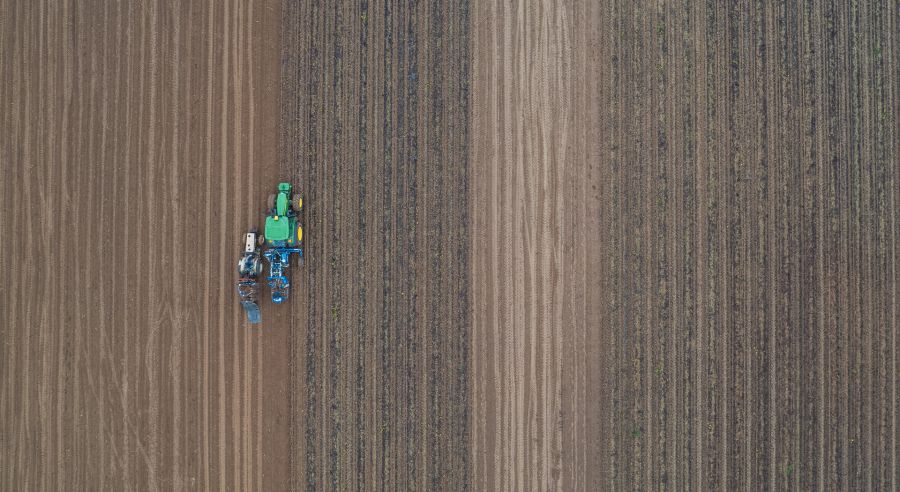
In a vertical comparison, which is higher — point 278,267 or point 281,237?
point 281,237

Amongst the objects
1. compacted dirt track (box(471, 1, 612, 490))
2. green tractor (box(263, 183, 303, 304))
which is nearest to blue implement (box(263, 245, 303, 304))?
green tractor (box(263, 183, 303, 304))

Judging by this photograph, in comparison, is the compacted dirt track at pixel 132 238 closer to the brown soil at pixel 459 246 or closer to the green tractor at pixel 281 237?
the brown soil at pixel 459 246

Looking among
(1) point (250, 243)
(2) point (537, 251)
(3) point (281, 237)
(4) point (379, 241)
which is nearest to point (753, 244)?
(2) point (537, 251)

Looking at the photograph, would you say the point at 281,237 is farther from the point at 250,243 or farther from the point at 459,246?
the point at 459,246

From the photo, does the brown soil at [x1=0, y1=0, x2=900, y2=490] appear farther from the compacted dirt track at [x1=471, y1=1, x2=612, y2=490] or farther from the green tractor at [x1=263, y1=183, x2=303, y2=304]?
the green tractor at [x1=263, y1=183, x2=303, y2=304]

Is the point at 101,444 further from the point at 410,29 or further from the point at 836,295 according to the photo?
the point at 836,295

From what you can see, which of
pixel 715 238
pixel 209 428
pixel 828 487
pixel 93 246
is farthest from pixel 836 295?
pixel 93 246

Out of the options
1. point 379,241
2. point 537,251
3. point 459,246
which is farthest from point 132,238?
point 537,251

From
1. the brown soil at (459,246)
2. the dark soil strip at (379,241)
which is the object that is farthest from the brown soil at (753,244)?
the dark soil strip at (379,241)

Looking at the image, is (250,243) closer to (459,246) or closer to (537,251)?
(459,246)
